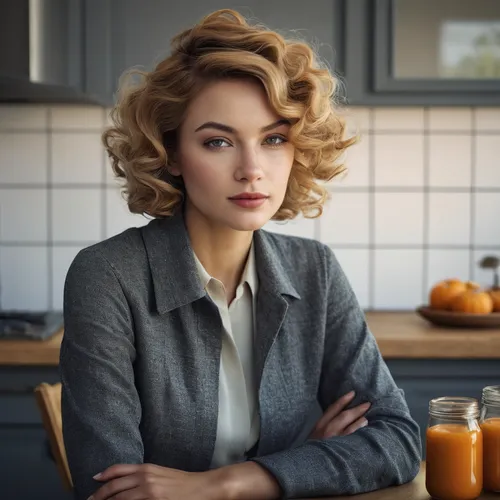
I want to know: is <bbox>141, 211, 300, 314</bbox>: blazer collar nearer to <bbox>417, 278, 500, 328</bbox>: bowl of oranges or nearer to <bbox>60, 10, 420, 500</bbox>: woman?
<bbox>60, 10, 420, 500</bbox>: woman

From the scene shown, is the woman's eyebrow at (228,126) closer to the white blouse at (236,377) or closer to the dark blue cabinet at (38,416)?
the white blouse at (236,377)

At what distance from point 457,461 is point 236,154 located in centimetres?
57

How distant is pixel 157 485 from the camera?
1.23m

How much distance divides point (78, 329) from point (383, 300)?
168 cm

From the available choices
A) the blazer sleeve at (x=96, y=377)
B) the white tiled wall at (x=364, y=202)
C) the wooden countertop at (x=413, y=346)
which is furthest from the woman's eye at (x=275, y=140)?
the white tiled wall at (x=364, y=202)

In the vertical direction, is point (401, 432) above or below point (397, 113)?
below

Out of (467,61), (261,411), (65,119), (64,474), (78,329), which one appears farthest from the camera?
(65,119)

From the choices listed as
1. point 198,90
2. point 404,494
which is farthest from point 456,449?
point 198,90

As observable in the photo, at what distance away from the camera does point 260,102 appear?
1472mm

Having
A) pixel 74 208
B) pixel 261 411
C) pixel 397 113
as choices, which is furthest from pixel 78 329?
pixel 397 113

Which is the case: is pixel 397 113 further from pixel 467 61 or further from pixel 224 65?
pixel 224 65

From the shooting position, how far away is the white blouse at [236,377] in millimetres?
1520

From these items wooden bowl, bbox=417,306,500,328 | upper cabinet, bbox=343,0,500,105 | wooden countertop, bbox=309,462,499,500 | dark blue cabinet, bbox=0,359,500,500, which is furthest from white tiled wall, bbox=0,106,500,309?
wooden countertop, bbox=309,462,499,500

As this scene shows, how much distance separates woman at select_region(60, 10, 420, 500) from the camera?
1365mm
